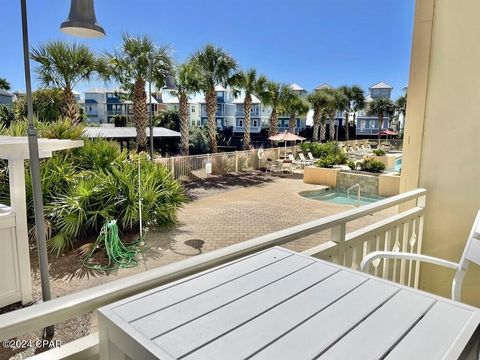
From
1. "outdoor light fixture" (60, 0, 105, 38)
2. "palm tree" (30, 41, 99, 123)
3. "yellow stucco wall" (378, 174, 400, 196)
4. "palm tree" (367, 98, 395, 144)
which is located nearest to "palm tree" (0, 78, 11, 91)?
"palm tree" (30, 41, 99, 123)

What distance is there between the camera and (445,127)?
3.03 meters

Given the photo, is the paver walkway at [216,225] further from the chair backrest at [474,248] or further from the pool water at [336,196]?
the chair backrest at [474,248]

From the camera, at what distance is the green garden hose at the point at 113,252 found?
5754 millimetres

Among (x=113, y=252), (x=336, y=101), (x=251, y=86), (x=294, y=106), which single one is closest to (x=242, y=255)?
(x=113, y=252)

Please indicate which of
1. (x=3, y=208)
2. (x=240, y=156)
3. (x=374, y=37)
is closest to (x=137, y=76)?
(x=240, y=156)

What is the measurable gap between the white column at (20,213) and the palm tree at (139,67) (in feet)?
34.9

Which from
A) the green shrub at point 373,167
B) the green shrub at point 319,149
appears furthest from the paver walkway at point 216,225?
the green shrub at point 319,149

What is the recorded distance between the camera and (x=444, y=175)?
121 inches

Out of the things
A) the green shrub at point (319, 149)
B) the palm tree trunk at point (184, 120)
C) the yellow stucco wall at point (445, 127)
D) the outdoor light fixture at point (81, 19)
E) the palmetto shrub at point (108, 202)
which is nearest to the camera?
the yellow stucco wall at point (445, 127)

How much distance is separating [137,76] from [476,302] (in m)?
15.1

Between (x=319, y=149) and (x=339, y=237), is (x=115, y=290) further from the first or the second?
(x=319, y=149)

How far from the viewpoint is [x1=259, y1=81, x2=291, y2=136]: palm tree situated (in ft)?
78.7

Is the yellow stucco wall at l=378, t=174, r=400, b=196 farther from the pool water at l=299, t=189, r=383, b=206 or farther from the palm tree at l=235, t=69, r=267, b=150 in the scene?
the palm tree at l=235, t=69, r=267, b=150

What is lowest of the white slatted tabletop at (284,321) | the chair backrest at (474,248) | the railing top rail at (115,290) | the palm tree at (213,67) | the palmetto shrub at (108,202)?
the palmetto shrub at (108,202)
